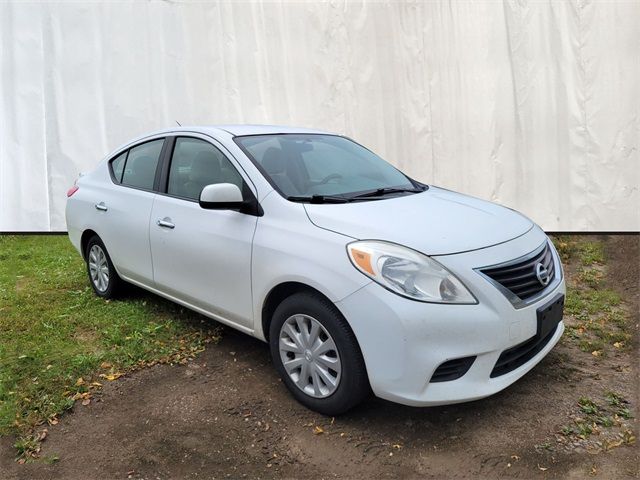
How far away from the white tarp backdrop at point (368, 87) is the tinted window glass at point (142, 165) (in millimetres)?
3161

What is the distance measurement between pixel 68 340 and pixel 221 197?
1920 mm

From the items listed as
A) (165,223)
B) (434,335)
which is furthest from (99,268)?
(434,335)


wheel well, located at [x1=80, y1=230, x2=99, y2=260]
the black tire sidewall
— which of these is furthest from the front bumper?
wheel well, located at [x1=80, y1=230, x2=99, y2=260]

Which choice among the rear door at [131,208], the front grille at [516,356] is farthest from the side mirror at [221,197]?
the front grille at [516,356]

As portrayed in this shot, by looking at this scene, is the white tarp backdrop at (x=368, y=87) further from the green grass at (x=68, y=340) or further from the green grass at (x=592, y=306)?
the green grass at (x=68, y=340)

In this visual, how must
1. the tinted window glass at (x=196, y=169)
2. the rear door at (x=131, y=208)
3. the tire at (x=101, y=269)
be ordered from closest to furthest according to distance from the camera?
the tinted window glass at (x=196, y=169) < the rear door at (x=131, y=208) < the tire at (x=101, y=269)

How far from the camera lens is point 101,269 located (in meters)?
4.73

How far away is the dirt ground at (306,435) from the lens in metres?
2.44

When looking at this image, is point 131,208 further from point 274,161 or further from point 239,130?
point 274,161

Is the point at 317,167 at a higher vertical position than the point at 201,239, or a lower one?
higher

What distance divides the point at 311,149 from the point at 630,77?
477 centimetres

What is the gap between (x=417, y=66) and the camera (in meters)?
6.79

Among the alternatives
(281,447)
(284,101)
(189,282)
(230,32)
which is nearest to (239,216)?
(189,282)

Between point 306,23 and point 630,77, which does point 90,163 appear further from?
point 630,77
